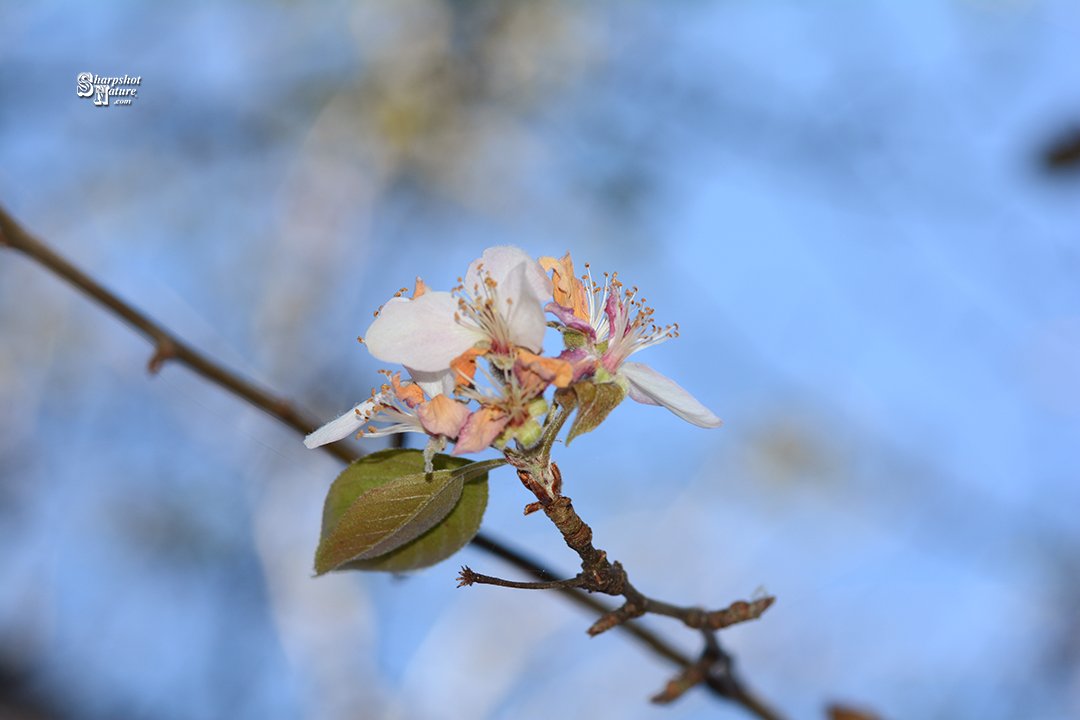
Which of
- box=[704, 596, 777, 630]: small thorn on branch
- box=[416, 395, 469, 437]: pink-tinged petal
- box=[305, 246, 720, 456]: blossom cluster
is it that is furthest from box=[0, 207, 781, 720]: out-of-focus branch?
box=[416, 395, 469, 437]: pink-tinged petal

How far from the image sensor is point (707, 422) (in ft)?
2.63

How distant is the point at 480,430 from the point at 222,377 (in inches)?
24.0

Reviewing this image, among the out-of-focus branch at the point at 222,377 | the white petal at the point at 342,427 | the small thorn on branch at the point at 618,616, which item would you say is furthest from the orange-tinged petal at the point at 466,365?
the out-of-focus branch at the point at 222,377

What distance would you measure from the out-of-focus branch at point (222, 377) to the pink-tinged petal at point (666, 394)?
36 cm

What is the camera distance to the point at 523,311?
0.71m

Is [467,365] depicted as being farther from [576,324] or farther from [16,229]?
[16,229]

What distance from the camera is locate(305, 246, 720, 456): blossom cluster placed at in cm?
71

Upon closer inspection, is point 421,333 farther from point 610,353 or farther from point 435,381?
point 610,353

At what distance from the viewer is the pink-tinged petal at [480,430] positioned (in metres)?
0.68

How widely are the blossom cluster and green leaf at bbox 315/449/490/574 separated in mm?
45

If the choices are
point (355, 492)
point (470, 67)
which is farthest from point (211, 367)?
point (470, 67)

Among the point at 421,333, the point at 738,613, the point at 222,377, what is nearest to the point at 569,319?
the point at 421,333

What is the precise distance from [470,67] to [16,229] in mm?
3650

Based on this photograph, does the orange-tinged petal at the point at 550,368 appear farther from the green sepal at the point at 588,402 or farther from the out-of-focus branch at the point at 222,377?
the out-of-focus branch at the point at 222,377
